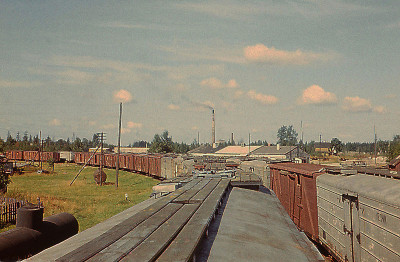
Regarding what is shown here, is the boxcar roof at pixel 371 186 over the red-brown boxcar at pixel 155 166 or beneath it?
over

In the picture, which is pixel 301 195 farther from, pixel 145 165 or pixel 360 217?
pixel 145 165

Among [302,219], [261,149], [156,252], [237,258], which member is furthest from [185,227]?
[261,149]

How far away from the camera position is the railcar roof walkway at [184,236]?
15.1 ft

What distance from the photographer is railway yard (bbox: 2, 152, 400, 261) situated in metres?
5.03

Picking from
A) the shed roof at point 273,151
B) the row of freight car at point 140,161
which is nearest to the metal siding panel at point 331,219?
the row of freight car at point 140,161

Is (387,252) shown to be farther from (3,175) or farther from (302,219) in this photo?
(3,175)

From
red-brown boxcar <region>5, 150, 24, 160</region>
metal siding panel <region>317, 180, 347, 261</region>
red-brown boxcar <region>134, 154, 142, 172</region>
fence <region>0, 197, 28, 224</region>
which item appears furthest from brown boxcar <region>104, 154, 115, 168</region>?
metal siding panel <region>317, 180, 347, 261</region>

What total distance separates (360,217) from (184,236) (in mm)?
7276

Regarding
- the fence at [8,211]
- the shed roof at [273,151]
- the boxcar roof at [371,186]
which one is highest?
the shed roof at [273,151]

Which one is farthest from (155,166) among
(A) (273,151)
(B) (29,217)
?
(A) (273,151)

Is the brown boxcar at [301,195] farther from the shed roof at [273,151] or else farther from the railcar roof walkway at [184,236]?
the shed roof at [273,151]

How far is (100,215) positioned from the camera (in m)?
22.4

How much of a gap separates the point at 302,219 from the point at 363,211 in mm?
6635

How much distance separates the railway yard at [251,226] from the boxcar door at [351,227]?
0.03 metres
